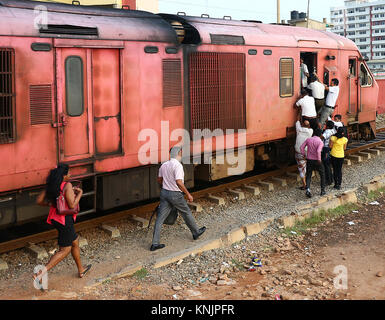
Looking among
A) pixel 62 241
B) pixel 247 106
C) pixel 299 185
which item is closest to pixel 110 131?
pixel 62 241

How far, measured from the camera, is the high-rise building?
12234 centimetres

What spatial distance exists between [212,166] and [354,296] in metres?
4.70

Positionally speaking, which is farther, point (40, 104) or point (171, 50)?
point (171, 50)

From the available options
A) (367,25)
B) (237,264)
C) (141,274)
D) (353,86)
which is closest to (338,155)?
(353,86)

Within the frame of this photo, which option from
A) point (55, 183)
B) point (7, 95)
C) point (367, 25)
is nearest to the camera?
point (55, 183)

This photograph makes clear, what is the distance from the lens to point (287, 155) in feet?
40.1

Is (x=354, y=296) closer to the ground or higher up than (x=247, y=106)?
closer to the ground

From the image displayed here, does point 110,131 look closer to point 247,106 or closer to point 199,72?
point 199,72

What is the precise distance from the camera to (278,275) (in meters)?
6.56

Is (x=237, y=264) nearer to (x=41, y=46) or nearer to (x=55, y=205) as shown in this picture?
(x=55, y=205)

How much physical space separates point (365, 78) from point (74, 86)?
10234mm

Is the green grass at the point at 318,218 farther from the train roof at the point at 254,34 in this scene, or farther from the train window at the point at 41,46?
the train window at the point at 41,46

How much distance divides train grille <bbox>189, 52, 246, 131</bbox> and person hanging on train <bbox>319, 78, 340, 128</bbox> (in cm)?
305

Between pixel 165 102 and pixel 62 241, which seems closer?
pixel 62 241
